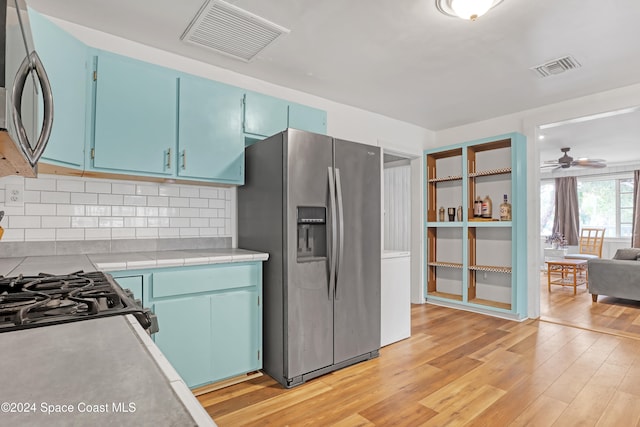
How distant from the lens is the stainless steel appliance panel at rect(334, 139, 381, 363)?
2623 mm

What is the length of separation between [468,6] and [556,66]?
1515 millimetres

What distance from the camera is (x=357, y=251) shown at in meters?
2.74

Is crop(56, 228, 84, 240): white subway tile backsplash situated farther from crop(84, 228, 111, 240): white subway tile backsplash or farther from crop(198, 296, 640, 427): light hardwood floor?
crop(198, 296, 640, 427): light hardwood floor

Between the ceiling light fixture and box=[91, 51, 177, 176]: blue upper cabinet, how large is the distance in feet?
6.01

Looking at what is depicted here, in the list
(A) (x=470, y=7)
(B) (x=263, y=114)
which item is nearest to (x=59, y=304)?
(B) (x=263, y=114)

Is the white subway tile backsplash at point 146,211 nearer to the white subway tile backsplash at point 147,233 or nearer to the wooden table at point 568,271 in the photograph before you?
the white subway tile backsplash at point 147,233

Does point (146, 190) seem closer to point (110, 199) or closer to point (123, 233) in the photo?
point (110, 199)

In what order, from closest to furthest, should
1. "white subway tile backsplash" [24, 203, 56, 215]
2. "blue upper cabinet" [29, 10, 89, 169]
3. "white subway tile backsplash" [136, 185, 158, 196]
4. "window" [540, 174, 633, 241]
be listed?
"blue upper cabinet" [29, 10, 89, 169] < "white subway tile backsplash" [24, 203, 56, 215] < "white subway tile backsplash" [136, 185, 158, 196] < "window" [540, 174, 633, 241]

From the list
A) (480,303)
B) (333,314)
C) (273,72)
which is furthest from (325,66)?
(480,303)

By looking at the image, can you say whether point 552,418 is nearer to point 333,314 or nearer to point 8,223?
point 333,314

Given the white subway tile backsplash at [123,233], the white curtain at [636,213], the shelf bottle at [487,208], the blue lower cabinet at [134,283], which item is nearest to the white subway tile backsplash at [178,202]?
the white subway tile backsplash at [123,233]

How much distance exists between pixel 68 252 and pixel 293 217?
150 centimetres

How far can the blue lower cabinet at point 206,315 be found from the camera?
82.8 inches

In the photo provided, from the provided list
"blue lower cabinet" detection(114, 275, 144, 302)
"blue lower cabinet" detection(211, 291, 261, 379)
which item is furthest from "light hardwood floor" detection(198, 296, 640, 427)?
"blue lower cabinet" detection(114, 275, 144, 302)
